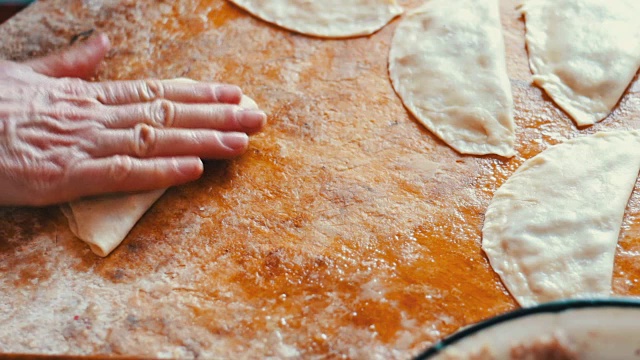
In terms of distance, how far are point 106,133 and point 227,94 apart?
38 centimetres

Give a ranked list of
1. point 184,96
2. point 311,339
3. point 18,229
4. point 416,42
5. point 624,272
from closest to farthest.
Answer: point 311,339 → point 624,272 → point 18,229 → point 184,96 → point 416,42

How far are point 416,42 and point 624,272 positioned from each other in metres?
1.00

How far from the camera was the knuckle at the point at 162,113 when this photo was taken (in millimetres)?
1710

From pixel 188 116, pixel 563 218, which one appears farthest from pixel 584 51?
pixel 188 116

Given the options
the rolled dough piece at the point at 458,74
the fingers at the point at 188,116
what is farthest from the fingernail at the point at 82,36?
the rolled dough piece at the point at 458,74

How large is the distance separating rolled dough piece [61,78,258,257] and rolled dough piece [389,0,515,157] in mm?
874

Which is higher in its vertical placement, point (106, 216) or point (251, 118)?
point (251, 118)

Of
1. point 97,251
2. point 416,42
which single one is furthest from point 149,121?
point 416,42

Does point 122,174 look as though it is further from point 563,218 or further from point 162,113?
point 563,218

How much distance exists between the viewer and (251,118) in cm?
179

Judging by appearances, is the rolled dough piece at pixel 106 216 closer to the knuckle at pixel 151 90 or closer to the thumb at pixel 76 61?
the knuckle at pixel 151 90

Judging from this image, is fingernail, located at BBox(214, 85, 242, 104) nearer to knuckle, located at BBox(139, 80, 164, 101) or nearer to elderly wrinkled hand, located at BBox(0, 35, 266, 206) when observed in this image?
elderly wrinkled hand, located at BBox(0, 35, 266, 206)

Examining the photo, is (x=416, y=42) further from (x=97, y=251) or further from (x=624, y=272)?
(x=97, y=251)

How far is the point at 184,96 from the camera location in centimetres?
180
